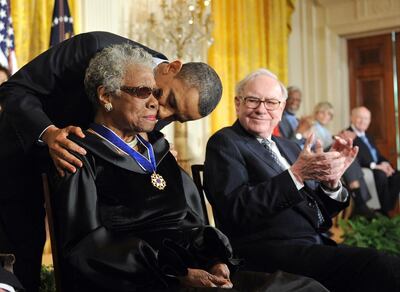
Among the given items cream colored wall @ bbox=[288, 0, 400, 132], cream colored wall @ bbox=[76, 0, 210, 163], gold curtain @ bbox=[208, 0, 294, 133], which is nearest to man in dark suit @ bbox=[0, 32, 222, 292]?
cream colored wall @ bbox=[76, 0, 210, 163]

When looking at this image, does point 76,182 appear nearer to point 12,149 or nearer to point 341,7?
point 12,149

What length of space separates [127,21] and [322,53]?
3.95 metres

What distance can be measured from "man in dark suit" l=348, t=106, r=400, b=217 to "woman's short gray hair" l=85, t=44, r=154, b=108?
552 centimetres

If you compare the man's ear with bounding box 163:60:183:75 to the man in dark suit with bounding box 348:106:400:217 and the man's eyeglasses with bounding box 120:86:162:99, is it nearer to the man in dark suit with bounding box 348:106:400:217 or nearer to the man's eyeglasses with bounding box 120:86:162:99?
the man's eyeglasses with bounding box 120:86:162:99

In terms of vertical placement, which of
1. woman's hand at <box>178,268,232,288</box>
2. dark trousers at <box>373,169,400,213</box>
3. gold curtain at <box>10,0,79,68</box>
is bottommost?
dark trousers at <box>373,169,400,213</box>

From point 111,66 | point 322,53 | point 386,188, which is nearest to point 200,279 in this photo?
point 111,66

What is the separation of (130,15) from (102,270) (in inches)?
214

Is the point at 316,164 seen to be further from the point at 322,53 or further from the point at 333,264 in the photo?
the point at 322,53

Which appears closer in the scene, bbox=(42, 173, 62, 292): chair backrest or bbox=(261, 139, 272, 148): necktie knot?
bbox=(42, 173, 62, 292): chair backrest

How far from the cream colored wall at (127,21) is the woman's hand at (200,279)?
183 inches

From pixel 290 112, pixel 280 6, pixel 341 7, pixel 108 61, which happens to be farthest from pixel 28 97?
pixel 341 7

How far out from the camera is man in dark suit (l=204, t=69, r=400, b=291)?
212cm

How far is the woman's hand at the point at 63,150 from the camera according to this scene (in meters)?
1.63

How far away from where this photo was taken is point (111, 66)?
5.78ft
